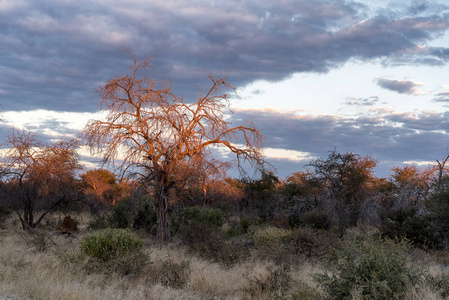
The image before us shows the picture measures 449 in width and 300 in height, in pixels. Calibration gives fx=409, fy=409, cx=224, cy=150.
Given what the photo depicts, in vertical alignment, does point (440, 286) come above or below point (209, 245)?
above

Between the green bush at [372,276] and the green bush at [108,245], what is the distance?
6.49 m

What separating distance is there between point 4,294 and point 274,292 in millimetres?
5637

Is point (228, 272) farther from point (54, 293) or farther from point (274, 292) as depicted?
point (54, 293)

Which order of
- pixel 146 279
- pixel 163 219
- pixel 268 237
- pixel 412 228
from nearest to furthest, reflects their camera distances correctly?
pixel 146 279 < pixel 163 219 < pixel 268 237 < pixel 412 228

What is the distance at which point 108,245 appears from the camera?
41.6ft

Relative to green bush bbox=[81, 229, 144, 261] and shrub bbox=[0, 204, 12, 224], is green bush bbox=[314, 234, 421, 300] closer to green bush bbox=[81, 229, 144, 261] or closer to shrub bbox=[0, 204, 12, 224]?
green bush bbox=[81, 229, 144, 261]

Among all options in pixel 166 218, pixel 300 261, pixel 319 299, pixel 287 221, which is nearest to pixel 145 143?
pixel 166 218

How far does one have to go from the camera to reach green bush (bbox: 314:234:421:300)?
25.7 feet

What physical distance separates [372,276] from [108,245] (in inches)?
318

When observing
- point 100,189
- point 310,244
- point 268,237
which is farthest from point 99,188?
point 310,244

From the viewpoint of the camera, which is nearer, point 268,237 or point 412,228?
point 268,237

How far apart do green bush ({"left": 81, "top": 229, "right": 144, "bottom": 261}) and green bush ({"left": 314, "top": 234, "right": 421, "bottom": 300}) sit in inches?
255

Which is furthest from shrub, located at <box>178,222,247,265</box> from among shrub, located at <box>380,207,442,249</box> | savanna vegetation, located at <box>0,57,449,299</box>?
shrub, located at <box>380,207,442,249</box>

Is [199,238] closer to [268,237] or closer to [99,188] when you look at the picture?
[268,237]
